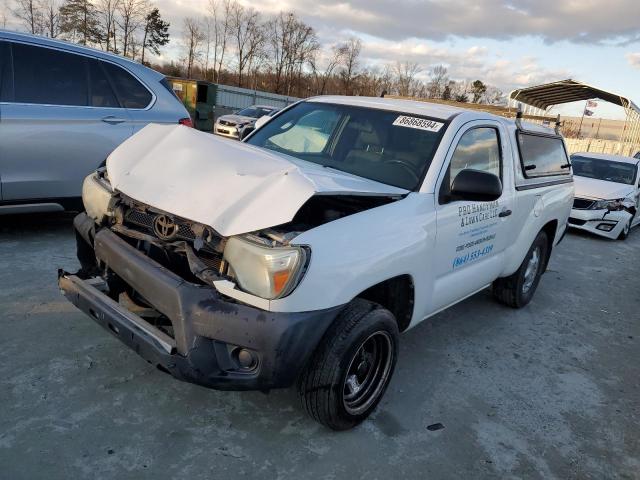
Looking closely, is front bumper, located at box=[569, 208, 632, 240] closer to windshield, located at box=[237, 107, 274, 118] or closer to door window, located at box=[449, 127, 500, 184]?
door window, located at box=[449, 127, 500, 184]

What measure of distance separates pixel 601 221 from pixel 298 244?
343 inches

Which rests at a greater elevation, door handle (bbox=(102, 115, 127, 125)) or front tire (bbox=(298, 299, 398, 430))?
door handle (bbox=(102, 115, 127, 125))

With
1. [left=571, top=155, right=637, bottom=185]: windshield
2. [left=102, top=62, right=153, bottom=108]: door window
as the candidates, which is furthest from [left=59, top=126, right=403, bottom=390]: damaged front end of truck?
[left=571, top=155, right=637, bottom=185]: windshield


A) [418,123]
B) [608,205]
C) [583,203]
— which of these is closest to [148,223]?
[418,123]

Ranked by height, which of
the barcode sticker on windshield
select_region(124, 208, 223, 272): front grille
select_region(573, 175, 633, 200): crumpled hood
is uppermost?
the barcode sticker on windshield

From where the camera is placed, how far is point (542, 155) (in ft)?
16.4

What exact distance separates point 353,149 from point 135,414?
87.3 inches

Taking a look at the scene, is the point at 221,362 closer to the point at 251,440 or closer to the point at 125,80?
the point at 251,440

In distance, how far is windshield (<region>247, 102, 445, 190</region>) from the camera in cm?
336

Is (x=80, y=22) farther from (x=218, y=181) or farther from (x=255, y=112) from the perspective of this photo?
(x=218, y=181)

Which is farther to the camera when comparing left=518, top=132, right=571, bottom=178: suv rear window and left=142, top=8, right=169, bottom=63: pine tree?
left=142, top=8, right=169, bottom=63: pine tree

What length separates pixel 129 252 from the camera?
267 cm

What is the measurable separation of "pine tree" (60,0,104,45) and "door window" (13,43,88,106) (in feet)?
141

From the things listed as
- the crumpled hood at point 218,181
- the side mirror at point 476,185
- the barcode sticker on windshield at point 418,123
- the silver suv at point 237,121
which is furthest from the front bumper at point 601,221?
the silver suv at point 237,121
